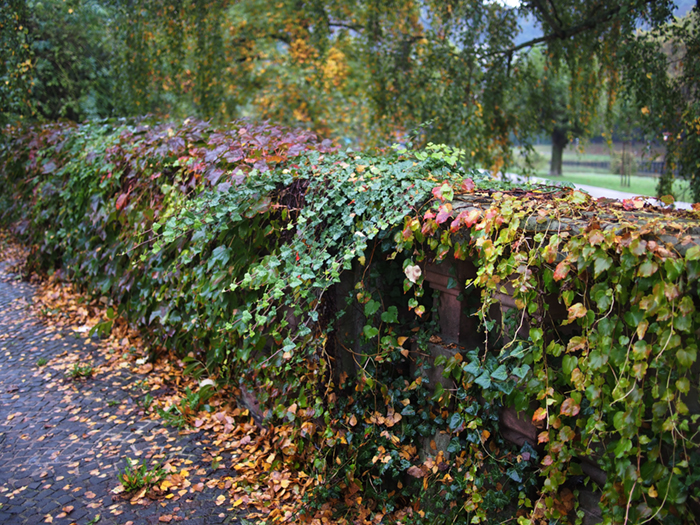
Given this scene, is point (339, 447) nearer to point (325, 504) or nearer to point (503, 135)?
point (325, 504)

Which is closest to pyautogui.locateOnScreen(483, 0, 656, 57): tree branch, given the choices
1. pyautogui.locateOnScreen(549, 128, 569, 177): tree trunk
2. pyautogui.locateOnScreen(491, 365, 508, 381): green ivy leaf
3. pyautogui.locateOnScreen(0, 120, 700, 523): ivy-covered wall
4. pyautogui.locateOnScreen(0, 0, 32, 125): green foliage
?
pyautogui.locateOnScreen(0, 120, 700, 523): ivy-covered wall

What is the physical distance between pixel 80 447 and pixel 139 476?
63 cm

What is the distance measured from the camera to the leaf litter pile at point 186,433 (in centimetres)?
280

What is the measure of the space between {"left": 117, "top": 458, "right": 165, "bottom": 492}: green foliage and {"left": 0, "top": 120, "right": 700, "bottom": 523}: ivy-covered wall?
0.69 metres

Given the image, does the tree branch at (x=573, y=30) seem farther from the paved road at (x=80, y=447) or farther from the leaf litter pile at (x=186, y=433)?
the paved road at (x=80, y=447)

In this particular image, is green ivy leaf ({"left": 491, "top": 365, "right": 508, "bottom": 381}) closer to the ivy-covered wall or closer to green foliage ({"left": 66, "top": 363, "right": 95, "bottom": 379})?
the ivy-covered wall

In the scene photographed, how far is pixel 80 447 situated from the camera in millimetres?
3232

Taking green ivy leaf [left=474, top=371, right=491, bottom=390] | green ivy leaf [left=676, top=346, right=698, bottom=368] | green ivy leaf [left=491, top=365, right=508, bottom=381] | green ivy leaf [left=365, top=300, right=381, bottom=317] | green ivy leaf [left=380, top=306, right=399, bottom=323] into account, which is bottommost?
green ivy leaf [left=474, top=371, right=491, bottom=390]

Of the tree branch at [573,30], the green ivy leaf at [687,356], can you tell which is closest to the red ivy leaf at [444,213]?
the green ivy leaf at [687,356]

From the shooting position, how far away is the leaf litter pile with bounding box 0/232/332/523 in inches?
110

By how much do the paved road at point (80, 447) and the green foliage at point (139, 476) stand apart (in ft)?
0.23

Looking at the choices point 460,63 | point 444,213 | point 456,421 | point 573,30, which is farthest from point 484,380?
point 573,30

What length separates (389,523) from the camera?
2559mm

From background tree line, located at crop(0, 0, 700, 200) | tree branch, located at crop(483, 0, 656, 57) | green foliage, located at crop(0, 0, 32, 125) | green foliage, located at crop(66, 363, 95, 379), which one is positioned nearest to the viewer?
green foliage, located at crop(66, 363, 95, 379)
